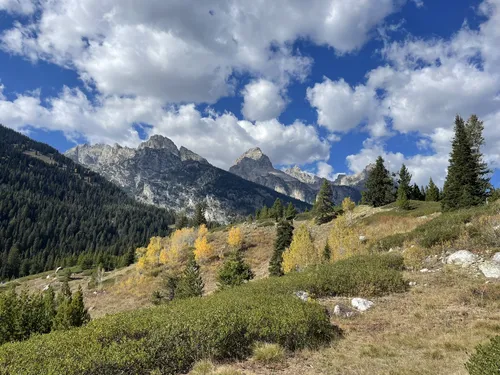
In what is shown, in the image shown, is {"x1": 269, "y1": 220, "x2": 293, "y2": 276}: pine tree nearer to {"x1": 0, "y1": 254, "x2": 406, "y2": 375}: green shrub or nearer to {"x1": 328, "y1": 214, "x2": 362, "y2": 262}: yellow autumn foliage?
{"x1": 328, "y1": 214, "x2": 362, "y2": 262}: yellow autumn foliage

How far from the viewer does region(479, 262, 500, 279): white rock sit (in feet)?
49.9

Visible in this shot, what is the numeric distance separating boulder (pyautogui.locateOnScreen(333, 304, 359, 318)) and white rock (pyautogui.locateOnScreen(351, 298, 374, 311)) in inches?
19.9

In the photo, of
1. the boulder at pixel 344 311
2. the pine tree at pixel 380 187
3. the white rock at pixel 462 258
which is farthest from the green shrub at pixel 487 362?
the pine tree at pixel 380 187

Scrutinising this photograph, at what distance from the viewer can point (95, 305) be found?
5888 centimetres

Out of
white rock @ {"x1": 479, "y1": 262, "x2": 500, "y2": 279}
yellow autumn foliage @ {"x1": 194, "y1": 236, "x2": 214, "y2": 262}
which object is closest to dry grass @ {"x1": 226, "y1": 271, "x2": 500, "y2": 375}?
white rock @ {"x1": 479, "y1": 262, "x2": 500, "y2": 279}

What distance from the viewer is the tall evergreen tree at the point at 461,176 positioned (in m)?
39.0

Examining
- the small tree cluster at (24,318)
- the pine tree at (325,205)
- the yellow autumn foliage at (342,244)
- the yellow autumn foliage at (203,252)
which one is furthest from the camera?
the pine tree at (325,205)

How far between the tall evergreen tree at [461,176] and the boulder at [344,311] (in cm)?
3193

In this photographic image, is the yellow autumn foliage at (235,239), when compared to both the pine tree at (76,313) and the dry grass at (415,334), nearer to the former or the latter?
the pine tree at (76,313)

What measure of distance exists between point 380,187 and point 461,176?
90.7 ft

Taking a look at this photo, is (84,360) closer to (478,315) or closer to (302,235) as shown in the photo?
(478,315)

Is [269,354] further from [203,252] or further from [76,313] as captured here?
[203,252]

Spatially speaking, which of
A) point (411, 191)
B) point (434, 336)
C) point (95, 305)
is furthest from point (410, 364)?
point (411, 191)

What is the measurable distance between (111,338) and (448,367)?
9427mm
